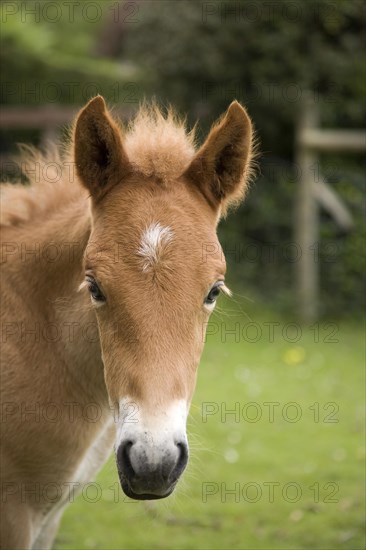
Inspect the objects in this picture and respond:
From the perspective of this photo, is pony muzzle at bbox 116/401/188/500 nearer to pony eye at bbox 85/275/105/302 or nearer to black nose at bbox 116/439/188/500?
black nose at bbox 116/439/188/500

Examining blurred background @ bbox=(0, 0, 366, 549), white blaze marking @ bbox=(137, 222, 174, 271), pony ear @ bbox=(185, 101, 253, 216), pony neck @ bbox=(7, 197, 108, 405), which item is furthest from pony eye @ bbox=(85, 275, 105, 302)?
blurred background @ bbox=(0, 0, 366, 549)

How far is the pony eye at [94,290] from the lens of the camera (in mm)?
2799

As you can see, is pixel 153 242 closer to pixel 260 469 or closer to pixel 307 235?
pixel 260 469

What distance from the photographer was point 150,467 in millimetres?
2391

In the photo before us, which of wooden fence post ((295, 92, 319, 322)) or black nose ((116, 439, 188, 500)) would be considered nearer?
black nose ((116, 439, 188, 500))

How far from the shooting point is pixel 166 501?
5273mm

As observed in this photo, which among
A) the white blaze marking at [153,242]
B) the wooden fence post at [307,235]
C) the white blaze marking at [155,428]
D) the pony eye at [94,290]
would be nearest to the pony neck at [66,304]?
the pony eye at [94,290]

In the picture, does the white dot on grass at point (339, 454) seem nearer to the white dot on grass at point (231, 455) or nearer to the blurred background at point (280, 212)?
the blurred background at point (280, 212)

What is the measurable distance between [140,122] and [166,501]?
9.73 ft

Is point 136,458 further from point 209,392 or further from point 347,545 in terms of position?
point 209,392

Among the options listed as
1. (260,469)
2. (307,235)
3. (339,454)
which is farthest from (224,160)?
(307,235)

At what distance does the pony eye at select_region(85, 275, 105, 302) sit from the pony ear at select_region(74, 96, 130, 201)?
0.41 metres

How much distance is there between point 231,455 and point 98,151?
393 cm

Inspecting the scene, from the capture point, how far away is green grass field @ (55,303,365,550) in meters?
4.92
